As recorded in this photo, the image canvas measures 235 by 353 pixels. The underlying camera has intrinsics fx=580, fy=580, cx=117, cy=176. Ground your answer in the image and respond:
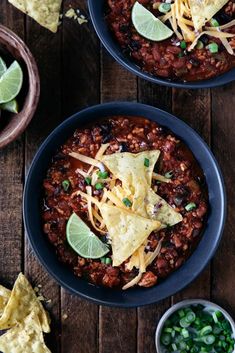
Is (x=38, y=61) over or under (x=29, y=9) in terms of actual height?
under

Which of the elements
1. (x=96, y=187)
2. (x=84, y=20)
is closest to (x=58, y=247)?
(x=96, y=187)

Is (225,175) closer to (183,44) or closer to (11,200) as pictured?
(183,44)

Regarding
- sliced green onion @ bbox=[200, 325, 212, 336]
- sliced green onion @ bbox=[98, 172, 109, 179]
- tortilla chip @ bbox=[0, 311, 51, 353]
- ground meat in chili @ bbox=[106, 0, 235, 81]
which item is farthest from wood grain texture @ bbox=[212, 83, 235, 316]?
tortilla chip @ bbox=[0, 311, 51, 353]

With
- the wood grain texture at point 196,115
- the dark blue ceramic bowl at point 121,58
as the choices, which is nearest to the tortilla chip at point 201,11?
the dark blue ceramic bowl at point 121,58

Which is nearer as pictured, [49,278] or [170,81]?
[170,81]

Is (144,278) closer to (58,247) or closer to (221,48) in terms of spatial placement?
(58,247)

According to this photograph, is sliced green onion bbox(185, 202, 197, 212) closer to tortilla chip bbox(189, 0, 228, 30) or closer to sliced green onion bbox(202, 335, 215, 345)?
sliced green onion bbox(202, 335, 215, 345)

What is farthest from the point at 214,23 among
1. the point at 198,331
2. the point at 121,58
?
the point at 198,331
